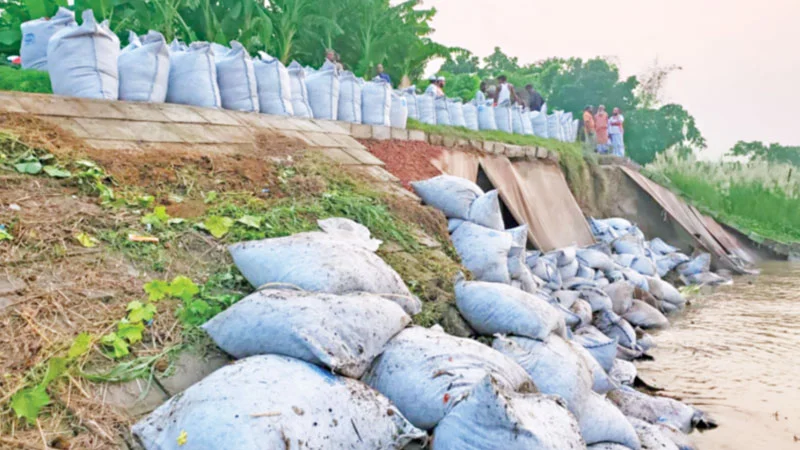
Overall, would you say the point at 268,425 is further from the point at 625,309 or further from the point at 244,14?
the point at 244,14

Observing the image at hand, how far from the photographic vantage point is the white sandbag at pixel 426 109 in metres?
7.74

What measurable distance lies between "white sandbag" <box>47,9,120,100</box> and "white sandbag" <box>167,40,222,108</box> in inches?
22.8

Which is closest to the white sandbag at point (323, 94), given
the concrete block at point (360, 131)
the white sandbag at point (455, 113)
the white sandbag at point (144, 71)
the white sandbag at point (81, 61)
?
the concrete block at point (360, 131)

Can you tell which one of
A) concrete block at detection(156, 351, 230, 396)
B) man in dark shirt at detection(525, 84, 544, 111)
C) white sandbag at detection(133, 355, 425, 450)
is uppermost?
man in dark shirt at detection(525, 84, 544, 111)

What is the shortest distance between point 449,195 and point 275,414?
2.68 metres

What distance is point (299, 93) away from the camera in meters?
5.21

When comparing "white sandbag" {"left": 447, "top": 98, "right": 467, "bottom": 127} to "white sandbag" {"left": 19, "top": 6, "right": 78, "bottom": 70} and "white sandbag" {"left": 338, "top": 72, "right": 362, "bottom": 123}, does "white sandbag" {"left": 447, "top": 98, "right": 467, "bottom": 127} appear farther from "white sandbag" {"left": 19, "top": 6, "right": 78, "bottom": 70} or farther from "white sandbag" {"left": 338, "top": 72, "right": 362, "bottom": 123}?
"white sandbag" {"left": 19, "top": 6, "right": 78, "bottom": 70}

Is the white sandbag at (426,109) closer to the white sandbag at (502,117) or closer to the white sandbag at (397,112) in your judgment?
the white sandbag at (397,112)

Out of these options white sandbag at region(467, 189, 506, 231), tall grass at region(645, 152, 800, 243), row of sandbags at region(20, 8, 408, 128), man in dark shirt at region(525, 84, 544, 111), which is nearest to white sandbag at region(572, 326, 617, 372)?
white sandbag at region(467, 189, 506, 231)

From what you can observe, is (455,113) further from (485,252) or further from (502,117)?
(485,252)

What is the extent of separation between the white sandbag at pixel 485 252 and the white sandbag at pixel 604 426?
4.36 feet

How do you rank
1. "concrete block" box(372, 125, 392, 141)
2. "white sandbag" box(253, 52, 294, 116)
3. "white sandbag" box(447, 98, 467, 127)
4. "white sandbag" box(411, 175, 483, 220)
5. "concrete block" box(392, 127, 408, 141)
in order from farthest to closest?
"white sandbag" box(447, 98, 467, 127)
"concrete block" box(392, 127, 408, 141)
"concrete block" box(372, 125, 392, 141)
"white sandbag" box(253, 52, 294, 116)
"white sandbag" box(411, 175, 483, 220)

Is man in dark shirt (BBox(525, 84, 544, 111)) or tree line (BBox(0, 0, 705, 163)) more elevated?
tree line (BBox(0, 0, 705, 163))

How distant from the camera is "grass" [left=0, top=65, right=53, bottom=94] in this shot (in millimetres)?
4262
